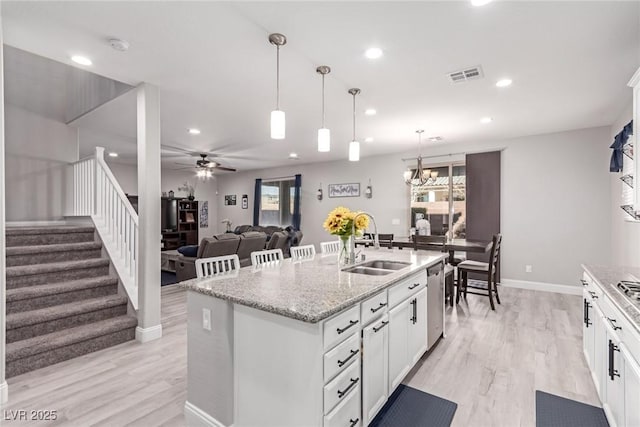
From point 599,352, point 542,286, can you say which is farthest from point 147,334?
point 542,286

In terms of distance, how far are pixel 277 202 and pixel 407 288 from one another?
7179 millimetres

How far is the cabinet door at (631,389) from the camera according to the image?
4.58 feet

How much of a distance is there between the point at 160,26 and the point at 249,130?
285cm

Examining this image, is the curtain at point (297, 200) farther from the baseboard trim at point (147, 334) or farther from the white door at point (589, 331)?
the white door at point (589, 331)

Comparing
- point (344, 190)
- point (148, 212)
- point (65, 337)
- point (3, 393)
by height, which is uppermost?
point (344, 190)

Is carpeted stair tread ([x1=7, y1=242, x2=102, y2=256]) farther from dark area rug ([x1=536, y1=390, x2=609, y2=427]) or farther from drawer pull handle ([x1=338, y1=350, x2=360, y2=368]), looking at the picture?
dark area rug ([x1=536, y1=390, x2=609, y2=427])

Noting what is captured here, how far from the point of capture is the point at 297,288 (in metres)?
1.88

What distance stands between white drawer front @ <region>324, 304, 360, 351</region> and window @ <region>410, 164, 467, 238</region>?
511 centimetres

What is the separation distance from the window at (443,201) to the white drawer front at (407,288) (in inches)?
155

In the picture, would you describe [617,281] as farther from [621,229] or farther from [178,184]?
[178,184]

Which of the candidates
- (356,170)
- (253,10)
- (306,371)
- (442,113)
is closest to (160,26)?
(253,10)

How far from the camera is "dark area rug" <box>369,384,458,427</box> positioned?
6.54ft

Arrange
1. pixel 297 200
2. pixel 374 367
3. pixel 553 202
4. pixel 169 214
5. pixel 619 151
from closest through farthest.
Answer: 1. pixel 374 367
2. pixel 619 151
3. pixel 553 202
4. pixel 297 200
5. pixel 169 214

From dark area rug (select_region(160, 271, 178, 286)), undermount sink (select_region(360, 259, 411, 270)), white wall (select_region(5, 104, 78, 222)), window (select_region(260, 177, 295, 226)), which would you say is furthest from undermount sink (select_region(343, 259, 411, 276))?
window (select_region(260, 177, 295, 226))
